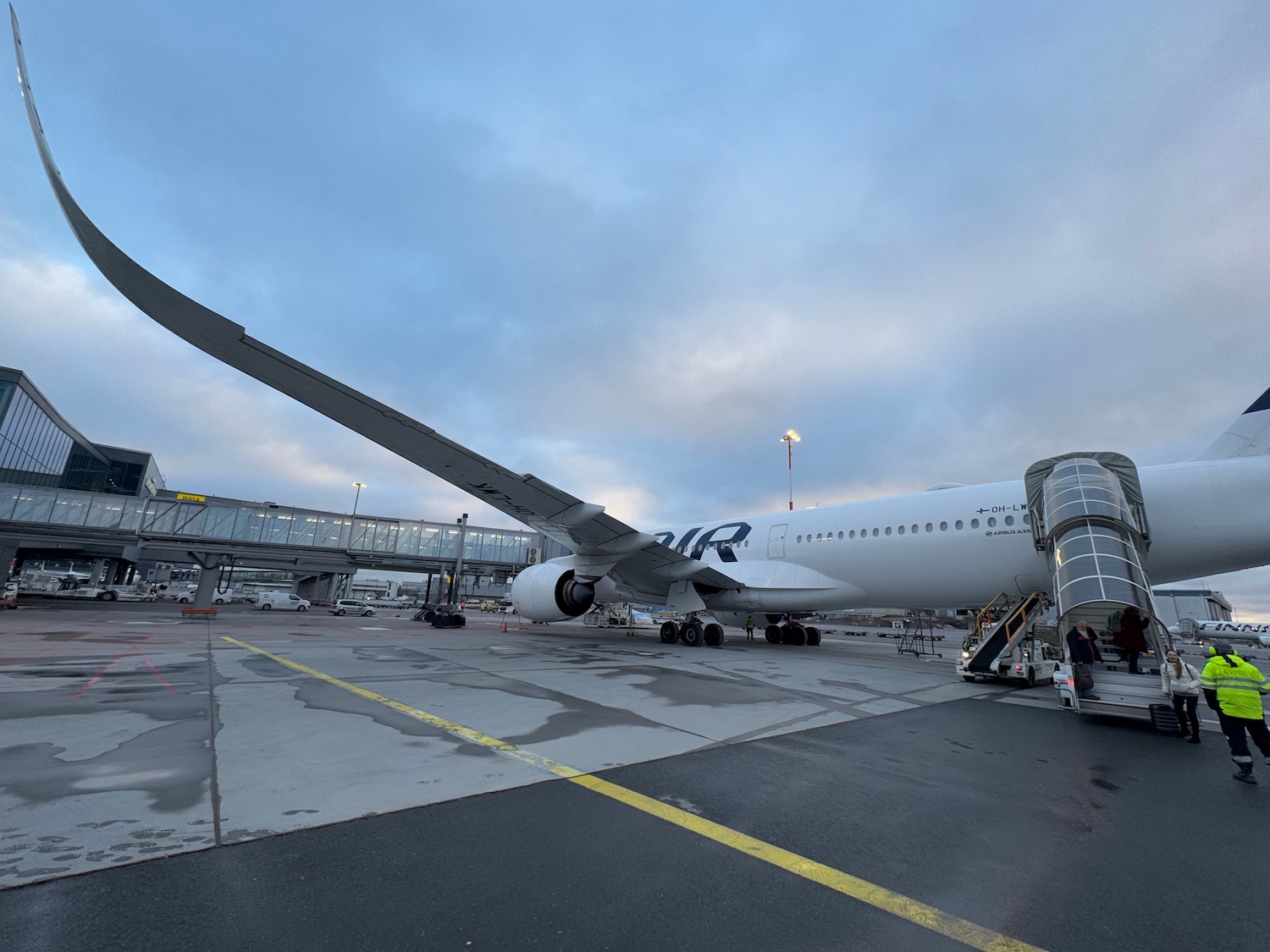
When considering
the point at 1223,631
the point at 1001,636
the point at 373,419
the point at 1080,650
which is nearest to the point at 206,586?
the point at 373,419

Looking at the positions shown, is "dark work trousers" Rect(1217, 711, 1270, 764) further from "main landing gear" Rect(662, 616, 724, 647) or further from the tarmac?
"main landing gear" Rect(662, 616, 724, 647)

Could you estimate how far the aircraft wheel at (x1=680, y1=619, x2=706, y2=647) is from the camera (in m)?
16.0

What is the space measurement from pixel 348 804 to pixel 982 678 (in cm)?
1119

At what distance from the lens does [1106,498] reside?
9.15m

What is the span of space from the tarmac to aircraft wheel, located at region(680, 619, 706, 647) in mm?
9598

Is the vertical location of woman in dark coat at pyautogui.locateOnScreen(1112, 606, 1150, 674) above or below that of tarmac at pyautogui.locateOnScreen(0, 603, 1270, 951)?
above

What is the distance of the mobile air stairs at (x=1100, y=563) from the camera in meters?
6.72

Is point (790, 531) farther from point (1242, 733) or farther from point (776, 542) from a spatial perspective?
point (1242, 733)

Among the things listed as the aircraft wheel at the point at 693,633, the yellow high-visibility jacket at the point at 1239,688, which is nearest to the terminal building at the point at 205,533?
the aircraft wheel at the point at 693,633

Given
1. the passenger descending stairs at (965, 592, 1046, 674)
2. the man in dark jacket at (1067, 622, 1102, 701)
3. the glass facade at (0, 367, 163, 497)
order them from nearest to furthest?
the man in dark jacket at (1067, 622, 1102, 701) → the passenger descending stairs at (965, 592, 1046, 674) → the glass facade at (0, 367, 163, 497)

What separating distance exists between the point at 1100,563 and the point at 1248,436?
510cm

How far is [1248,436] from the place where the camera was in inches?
390

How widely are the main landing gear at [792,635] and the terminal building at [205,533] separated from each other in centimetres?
1196

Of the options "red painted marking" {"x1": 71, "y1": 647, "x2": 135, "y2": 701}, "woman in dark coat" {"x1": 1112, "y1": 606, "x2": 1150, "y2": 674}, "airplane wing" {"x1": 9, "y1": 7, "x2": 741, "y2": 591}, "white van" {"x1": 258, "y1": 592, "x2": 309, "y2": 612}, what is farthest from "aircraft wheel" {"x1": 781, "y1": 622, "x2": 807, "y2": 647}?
"white van" {"x1": 258, "y1": 592, "x2": 309, "y2": 612}
